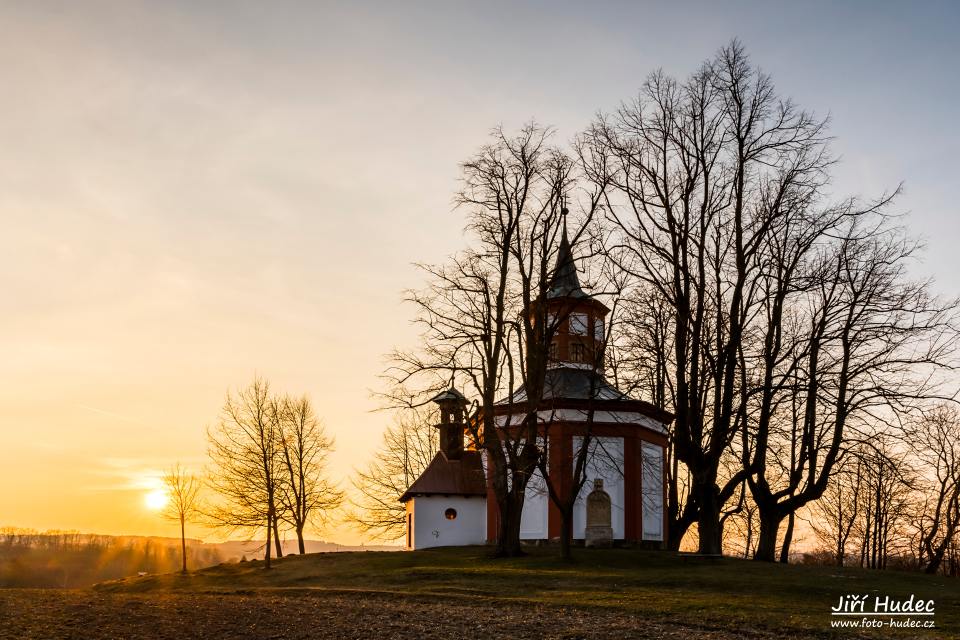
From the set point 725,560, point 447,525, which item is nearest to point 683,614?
point 725,560

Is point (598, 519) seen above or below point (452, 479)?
below

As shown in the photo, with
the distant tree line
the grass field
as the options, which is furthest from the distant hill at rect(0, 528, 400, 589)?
the grass field

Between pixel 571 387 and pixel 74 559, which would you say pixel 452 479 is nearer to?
pixel 571 387

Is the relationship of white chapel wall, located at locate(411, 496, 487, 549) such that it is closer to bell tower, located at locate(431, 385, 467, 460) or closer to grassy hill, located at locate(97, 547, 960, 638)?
bell tower, located at locate(431, 385, 467, 460)

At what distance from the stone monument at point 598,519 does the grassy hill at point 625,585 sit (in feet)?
13.0

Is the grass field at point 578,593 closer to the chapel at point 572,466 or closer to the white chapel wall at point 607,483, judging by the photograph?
the white chapel wall at point 607,483

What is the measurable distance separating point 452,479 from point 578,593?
2343cm

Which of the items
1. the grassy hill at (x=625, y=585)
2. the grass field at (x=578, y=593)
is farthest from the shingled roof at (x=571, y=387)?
the grass field at (x=578, y=593)

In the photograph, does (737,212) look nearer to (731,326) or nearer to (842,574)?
(731,326)

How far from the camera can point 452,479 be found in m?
43.2

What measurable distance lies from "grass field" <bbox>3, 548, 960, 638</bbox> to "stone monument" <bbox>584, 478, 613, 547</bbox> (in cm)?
490

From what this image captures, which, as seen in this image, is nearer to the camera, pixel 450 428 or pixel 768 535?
pixel 768 535

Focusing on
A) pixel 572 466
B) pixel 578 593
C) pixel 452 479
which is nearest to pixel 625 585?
pixel 578 593

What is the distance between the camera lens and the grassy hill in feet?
53.9
